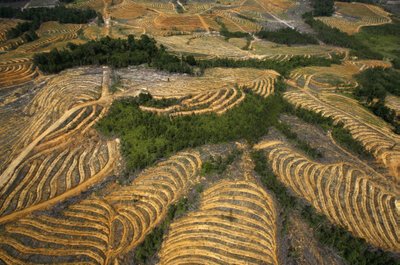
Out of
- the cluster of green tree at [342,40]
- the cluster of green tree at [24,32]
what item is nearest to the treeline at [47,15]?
the cluster of green tree at [24,32]

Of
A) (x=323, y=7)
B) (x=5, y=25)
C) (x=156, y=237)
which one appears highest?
(x=323, y=7)

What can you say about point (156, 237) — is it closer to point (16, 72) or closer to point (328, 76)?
point (16, 72)

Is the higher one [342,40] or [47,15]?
[342,40]

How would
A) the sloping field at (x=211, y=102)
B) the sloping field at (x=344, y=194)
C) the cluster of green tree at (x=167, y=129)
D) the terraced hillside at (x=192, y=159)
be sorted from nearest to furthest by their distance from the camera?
the terraced hillside at (x=192, y=159), the sloping field at (x=344, y=194), the cluster of green tree at (x=167, y=129), the sloping field at (x=211, y=102)

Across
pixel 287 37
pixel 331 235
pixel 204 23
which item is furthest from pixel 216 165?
pixel 204 23

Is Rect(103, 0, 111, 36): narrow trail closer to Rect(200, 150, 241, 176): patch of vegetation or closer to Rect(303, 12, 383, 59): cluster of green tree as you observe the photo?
Rect(200, 150, 241, 176): patch of vegetation

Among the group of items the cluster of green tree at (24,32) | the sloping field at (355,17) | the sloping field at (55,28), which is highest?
the sloping field at (355,17)

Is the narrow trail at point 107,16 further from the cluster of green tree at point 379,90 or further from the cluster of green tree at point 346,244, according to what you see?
the cluster of green tree at point 346,244
